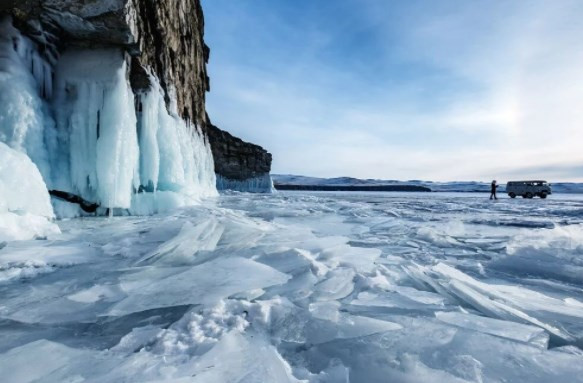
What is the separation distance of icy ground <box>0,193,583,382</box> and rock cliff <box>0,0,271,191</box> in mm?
4595

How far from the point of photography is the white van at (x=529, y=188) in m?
21.6

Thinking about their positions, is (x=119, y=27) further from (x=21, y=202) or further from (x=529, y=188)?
(x=529, y=188)

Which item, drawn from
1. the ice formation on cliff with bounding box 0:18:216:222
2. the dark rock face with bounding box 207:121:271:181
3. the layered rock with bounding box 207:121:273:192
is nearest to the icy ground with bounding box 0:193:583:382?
the ice formation on cliff with bounding box 0:18:216:222

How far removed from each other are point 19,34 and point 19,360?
691cm

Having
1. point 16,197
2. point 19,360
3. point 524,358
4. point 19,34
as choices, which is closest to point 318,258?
point 524,358

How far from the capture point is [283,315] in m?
1.63

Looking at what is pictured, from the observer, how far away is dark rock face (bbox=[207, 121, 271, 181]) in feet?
128

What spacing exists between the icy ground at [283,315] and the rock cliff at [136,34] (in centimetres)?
460

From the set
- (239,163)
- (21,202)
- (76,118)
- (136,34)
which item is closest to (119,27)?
(136,34)

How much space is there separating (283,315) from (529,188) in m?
27.4

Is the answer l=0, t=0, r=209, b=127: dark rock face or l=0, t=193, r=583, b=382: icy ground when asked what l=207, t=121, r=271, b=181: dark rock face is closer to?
l=0, t=0, r=209, b=127: dark rock face

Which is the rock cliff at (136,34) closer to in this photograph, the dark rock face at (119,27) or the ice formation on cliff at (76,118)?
the dark rock face at (119,27)

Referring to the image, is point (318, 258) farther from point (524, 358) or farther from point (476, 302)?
point (524, 358)

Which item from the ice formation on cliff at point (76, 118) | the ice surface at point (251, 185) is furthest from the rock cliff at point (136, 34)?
the ice surface at point (251, 185)
